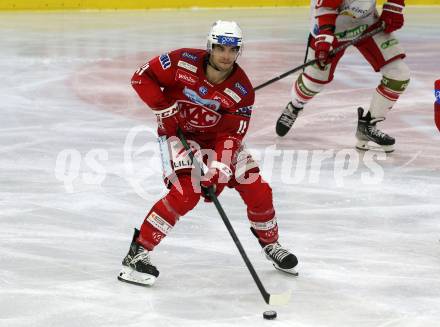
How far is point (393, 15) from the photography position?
5484 mm

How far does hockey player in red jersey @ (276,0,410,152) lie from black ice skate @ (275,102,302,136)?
21 centimetres

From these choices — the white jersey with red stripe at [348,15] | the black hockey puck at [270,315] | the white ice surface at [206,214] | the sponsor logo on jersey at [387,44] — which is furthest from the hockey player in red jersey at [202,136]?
the sponsor logo on jersey at [387,44]

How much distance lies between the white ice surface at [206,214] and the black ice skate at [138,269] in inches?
2.8

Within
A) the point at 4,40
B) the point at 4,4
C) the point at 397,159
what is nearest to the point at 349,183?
the point at 397,159

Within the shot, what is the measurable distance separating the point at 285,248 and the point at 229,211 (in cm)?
78

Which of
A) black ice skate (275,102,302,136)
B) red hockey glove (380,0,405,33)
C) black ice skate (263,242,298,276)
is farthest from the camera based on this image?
black ice skate (275,102,302,136)

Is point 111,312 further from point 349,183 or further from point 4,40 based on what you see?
point 4,40

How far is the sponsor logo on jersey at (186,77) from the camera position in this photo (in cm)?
348

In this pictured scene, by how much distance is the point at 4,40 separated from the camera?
9.80 meters

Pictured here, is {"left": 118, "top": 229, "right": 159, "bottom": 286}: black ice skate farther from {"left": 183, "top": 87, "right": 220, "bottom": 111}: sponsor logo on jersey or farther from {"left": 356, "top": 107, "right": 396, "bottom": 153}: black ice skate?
{"left": 356, "top": 107, "right": 396, "bottom": 153}: black ice skate

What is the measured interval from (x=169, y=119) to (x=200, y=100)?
0.45ft

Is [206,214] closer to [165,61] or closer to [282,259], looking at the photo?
[282,259]

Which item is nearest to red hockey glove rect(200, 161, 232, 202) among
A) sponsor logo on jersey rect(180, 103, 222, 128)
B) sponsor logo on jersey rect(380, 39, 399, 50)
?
sponsor logo on jersey rect(180, 103, 222, 128)

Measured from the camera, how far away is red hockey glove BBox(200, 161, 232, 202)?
333 centimetres
